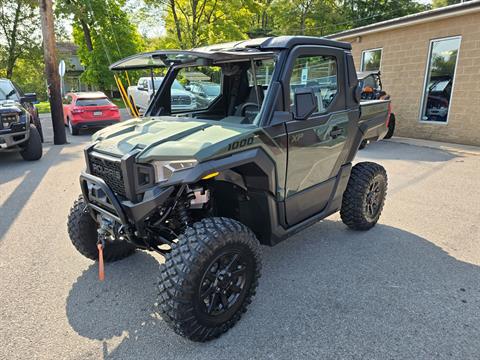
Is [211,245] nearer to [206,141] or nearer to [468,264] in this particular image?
[206,141]

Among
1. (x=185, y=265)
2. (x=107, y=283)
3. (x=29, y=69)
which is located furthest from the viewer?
(x=29, y=69)

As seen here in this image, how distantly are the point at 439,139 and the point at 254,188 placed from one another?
370 inches

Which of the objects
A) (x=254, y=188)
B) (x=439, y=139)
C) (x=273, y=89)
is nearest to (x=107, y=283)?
(x=254, y=188)

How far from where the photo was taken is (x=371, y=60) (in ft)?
39.8

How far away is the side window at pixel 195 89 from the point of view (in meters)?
3.97

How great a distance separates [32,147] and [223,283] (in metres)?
7.33

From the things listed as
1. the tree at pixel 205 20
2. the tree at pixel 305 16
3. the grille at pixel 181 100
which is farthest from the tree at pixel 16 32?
the grille at pixel 181 100

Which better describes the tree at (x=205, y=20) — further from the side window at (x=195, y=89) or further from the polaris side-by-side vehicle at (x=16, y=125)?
the side window at (x=195, y=89)

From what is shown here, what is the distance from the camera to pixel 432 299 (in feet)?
9.50

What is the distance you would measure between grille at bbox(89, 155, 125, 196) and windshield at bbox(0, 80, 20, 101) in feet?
23.2

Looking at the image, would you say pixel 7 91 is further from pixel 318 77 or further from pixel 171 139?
pixel 318 77

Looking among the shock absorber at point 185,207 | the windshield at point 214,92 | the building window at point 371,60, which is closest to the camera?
the shock absorber at point 185,207

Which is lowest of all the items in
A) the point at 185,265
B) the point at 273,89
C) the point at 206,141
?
the point at 185,265

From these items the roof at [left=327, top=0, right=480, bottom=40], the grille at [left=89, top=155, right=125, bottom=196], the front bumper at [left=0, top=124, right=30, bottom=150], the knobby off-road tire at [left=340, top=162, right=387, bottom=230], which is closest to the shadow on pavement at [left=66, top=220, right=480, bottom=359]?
the knobby off-road tire at [left=340, top=162, right=387, bottom=230]
